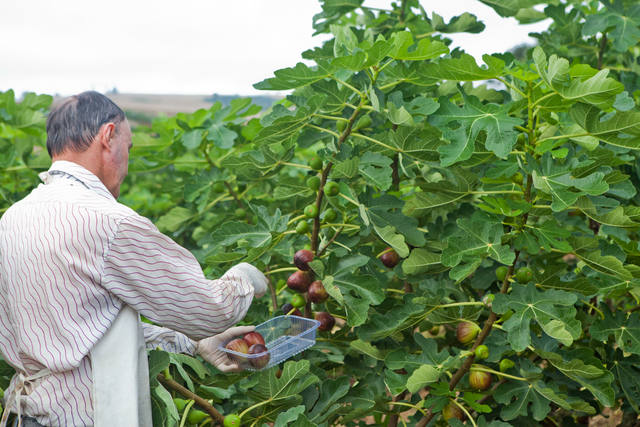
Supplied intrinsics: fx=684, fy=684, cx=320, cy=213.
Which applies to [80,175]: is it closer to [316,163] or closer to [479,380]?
[316,163]

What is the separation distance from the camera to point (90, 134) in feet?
5.91

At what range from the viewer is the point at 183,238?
400 centimetres

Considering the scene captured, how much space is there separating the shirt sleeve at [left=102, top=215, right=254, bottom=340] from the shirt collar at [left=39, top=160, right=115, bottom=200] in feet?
0.70

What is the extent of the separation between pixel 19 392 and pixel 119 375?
11.4 inches

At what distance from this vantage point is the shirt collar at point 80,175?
176 centimetres

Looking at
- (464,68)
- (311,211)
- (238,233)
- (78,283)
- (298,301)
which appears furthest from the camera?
(238,233)

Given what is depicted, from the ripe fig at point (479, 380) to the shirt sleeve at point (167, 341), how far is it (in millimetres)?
861

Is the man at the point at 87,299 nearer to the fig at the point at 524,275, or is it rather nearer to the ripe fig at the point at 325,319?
the ripe fig at the point at 325,319

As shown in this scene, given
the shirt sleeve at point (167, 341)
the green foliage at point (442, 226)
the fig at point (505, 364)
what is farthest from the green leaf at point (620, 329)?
the shirt sleeve at point (167, 341)

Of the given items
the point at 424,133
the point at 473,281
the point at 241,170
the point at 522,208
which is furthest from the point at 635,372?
the point at 241,170

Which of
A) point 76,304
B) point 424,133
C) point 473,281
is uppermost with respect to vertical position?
point 424,133

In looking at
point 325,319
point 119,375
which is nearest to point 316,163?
point 325,319

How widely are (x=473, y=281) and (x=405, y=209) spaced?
37 cm

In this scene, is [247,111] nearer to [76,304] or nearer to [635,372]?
[76,304]
